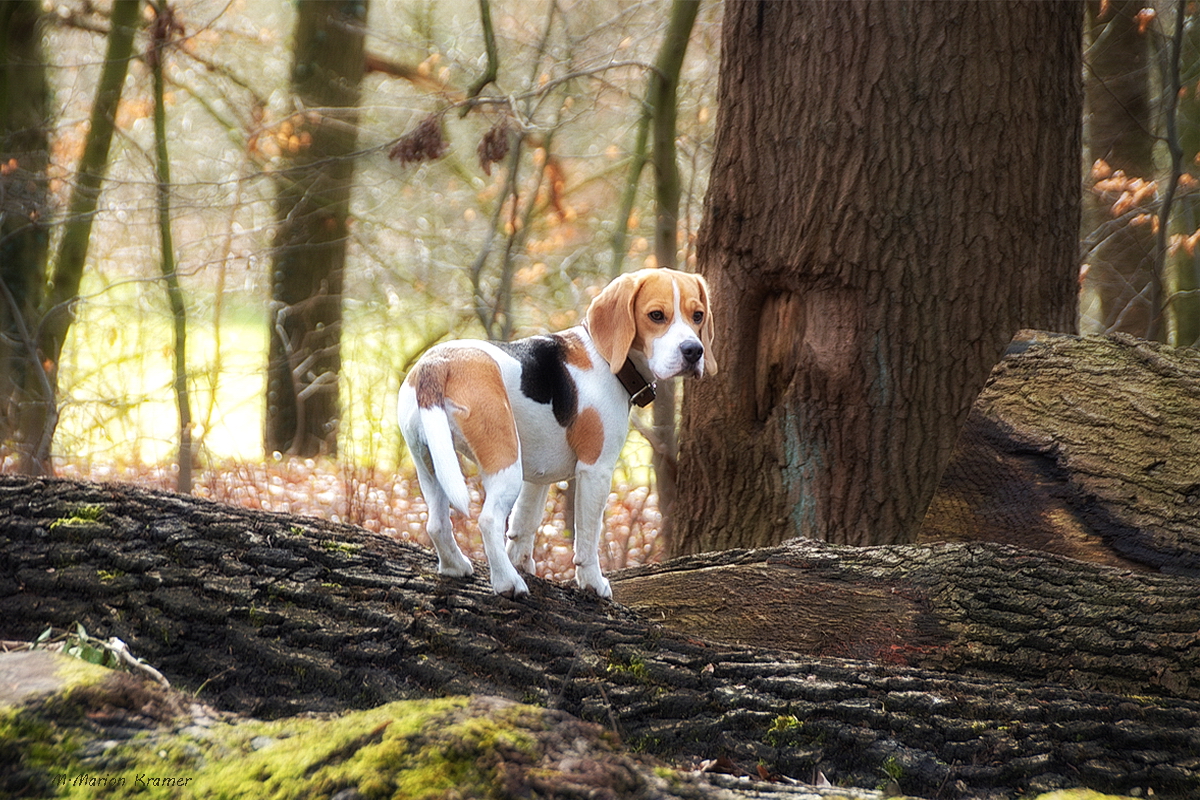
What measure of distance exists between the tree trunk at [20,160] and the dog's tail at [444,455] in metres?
7.91

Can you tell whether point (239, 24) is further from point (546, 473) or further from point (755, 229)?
point (546, 473)

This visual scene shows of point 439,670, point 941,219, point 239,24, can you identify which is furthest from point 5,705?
point 239,24

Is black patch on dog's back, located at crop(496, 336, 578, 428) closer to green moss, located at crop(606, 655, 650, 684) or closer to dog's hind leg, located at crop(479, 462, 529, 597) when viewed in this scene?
dog's hind leg, located at crop(479, 462, 529, 597)

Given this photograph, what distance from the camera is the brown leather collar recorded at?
3342 millimetres

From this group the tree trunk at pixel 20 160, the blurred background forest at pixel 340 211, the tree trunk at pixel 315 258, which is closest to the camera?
the blurred background forest at pixel 340 211

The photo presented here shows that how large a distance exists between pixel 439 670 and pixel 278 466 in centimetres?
838

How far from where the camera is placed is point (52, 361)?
929 centimetres

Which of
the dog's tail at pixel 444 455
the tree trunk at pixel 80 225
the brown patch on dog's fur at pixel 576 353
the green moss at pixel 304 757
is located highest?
the tree trunk at pixel 80 225

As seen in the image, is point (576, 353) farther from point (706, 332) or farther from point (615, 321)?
point (706, 332)

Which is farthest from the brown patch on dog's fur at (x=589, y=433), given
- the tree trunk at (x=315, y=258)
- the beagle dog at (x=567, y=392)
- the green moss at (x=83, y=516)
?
the tree trunk at (x=315, y=258)

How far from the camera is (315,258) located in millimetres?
11867

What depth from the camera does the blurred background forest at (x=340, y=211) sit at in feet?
26.1
